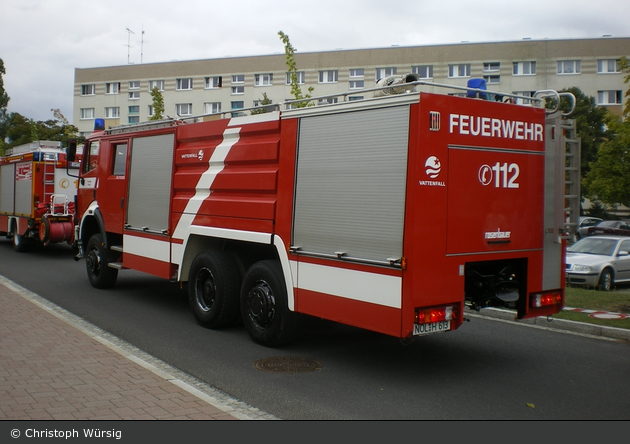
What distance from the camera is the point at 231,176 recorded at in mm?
8055

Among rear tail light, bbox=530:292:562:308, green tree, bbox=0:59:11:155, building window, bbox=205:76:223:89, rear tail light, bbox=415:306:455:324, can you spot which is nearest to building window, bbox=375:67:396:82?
building window, bbox=205:76:223:89

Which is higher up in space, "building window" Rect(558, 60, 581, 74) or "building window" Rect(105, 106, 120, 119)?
"building window" Rect(558, 60, 581, 74)

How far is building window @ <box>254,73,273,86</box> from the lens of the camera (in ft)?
178

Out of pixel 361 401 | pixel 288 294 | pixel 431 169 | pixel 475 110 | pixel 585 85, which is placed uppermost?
pixel 585 85

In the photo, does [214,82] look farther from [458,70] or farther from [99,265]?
[99,265]

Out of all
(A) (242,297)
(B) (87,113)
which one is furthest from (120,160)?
(B) (87,113)

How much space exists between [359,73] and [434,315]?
1861 inches

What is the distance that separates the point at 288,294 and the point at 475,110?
285 centimetres

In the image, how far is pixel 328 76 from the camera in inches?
2053

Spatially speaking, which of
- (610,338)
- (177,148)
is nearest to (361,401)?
(610,338)

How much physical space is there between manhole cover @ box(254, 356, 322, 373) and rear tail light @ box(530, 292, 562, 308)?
2491 millimetres

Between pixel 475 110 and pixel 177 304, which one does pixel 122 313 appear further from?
pixel 475 110

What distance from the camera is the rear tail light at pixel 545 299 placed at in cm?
688

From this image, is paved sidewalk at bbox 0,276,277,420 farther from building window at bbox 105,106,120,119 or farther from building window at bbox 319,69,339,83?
building window at bbox 105,106,120,119
